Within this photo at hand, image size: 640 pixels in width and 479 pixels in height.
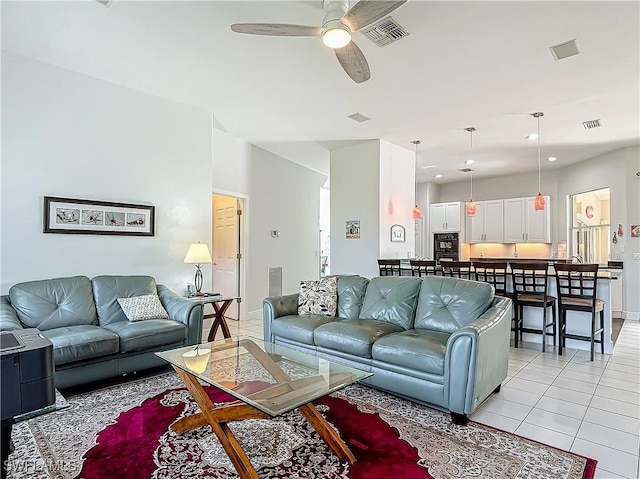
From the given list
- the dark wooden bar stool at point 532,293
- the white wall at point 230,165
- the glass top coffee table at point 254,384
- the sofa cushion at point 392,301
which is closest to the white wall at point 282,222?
the white wall at point 230,165

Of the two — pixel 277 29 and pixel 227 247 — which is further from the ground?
pixel 277 29

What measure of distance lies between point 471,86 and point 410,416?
343cm

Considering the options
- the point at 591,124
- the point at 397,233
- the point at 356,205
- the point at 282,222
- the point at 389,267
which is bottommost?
the point at 389,267

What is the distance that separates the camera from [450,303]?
3.36 metres

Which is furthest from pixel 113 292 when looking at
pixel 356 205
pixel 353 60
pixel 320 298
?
pixel 356 205

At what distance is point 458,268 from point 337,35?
3476 mm

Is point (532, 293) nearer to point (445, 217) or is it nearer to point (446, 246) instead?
point (446, 246)

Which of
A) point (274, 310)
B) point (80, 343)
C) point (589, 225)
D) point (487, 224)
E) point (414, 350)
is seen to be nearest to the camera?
point (414, 350)

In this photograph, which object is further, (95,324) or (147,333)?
(95,324)

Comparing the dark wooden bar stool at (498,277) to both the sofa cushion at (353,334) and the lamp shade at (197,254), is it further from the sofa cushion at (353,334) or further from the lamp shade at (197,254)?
the lamp shade at (197,254)

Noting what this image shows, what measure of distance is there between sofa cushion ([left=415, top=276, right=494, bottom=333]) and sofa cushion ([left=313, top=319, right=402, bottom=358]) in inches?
12.2

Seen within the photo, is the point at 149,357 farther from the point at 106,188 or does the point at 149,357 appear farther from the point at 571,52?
the point at 571,52

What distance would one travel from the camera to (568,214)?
8133 mm

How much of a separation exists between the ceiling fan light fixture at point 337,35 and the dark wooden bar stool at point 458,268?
10.9 feet
